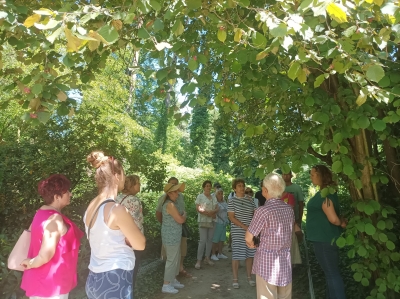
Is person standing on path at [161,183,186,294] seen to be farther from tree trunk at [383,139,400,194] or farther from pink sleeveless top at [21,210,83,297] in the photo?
tree trunk at [383,139,400,194]

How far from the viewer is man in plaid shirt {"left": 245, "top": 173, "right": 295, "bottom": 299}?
139 inches

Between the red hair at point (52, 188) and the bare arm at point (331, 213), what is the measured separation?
277 cm

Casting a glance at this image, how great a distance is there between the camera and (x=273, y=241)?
140 inches

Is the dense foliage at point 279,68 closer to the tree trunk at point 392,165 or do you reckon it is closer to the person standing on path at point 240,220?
the tree trunk at point 392,165

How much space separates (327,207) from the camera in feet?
13.1

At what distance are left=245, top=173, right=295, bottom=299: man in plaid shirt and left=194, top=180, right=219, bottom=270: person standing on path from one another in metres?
3.64

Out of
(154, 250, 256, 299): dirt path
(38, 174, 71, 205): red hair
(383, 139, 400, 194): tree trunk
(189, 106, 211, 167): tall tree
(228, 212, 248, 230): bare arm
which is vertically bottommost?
(154, 250, 256, 299): dirt path

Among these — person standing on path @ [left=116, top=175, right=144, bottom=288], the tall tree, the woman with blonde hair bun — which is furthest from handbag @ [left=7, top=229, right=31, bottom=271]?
the tall tree

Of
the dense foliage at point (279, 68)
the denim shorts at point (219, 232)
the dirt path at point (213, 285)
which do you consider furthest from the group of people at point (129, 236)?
the denim shorts at point (219, 232)

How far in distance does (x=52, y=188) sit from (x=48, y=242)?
0.46 m

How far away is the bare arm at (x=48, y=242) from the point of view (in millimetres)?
2660

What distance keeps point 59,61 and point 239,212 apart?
3.44m

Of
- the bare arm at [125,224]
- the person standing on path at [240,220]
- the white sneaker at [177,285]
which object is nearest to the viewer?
the bare arm at [125,224]

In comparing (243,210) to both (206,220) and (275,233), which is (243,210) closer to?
(206,220)
